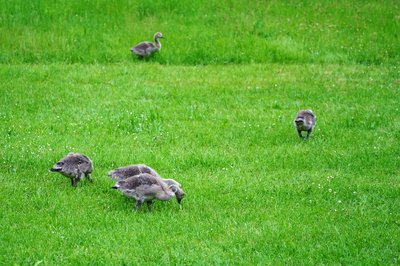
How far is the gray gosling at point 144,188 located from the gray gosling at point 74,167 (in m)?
1.18

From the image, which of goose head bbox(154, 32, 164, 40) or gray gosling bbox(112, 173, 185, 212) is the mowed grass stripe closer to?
gray gosling bbox(112, 173, 185, 212)

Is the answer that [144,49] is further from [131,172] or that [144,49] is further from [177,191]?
[177,191]

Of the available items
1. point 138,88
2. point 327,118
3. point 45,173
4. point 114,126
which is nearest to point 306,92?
point 327,118

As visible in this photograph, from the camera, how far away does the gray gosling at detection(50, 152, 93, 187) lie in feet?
41.2

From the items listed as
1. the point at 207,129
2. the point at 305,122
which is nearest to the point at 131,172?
the point at 207,129

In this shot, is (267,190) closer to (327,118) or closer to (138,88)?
(327,118)

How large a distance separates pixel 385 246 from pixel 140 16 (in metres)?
17.7

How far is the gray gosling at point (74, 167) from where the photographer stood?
41.2 ft

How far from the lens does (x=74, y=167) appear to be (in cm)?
1259

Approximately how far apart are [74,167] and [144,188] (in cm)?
171

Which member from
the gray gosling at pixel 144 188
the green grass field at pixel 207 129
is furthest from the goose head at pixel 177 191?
the green grass field at pixel 207 129

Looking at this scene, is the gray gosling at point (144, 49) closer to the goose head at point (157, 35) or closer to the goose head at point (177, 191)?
the goose head at point (157, 35)

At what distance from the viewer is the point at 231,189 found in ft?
42.5

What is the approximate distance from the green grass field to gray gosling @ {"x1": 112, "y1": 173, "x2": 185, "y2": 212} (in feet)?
Answer: 1.07
